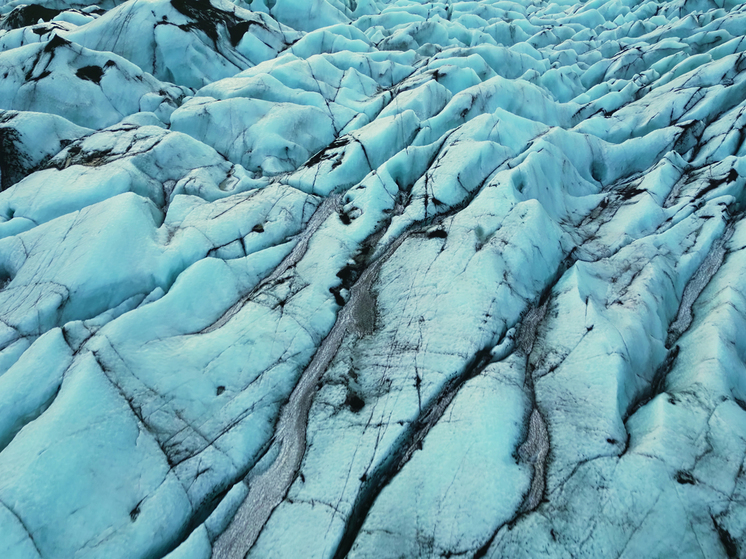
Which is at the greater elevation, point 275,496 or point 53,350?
point 53,350

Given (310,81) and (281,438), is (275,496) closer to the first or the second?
(281,438)

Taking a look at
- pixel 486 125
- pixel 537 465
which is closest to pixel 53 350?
pixel 537 465

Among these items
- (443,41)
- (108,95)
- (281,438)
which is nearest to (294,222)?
(281,438)

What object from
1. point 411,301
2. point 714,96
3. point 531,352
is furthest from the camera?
point 714,96

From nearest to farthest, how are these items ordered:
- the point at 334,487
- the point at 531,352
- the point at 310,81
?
the point at 334,487, the point at 531,352, the point at 310,81

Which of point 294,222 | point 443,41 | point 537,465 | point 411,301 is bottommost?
point 537,465

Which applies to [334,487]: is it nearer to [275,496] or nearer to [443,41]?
[275,496]

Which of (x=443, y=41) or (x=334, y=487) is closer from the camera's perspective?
(x=334, y=487)
